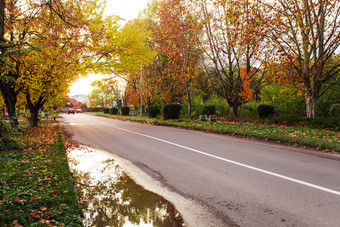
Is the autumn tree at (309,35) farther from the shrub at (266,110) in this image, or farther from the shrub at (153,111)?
the shrub at (153,111)

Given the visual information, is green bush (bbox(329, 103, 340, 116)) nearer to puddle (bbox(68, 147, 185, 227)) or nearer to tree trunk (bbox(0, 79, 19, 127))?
puddle (bbox(68, 147, 185, 227))

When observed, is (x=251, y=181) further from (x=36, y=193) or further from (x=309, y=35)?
(x=309, y=35)

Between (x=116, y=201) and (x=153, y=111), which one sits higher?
(x=153, y=111)

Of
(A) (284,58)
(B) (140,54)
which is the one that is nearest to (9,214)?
(B) (140,54)

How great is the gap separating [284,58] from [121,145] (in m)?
11.2

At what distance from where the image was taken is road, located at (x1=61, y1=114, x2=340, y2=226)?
3.39m

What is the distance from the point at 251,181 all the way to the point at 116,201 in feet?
9.34

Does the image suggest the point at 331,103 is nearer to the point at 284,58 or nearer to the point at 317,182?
the point at 284,58

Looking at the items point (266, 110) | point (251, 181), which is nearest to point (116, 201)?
point (251, 181)

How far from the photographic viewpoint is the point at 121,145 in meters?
9.39

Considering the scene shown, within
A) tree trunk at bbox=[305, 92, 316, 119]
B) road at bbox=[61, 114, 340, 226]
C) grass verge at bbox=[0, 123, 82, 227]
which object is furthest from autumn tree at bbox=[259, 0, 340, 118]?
grass verge at bbox=[0, 123, 82, 227]

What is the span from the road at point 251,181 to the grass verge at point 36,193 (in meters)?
1.89

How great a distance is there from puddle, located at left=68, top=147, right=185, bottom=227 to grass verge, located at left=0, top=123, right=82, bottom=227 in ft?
0.97

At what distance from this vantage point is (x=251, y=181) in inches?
189
